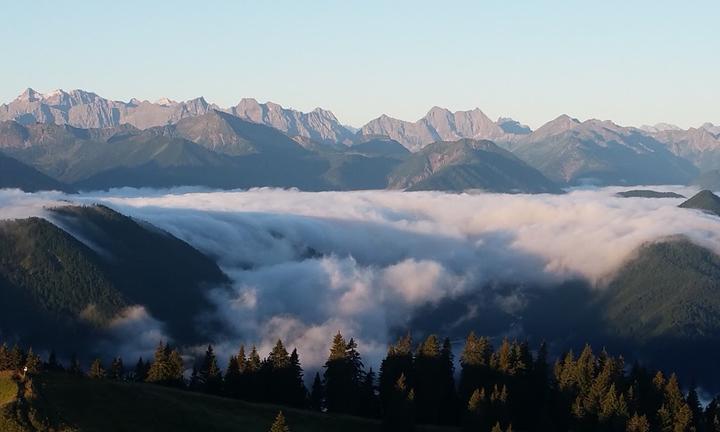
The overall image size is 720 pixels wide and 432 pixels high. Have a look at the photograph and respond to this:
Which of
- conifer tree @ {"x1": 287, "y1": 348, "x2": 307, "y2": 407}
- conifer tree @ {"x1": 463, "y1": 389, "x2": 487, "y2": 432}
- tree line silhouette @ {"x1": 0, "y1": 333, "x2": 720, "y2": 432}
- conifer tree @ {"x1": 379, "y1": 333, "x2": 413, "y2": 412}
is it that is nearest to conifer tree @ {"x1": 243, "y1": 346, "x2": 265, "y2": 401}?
tree line silhouette @ {"x1": 0, "y1": 333, "x2": 720, "y2": 432}

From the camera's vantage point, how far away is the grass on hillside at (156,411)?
10825 cm

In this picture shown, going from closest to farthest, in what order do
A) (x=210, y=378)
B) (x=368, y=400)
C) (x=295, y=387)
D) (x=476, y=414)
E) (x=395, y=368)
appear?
(x=476, y=414)
(x=295, y=387)
(x=210, y=378)
(x=368, y=400)
(x=395, y=368)

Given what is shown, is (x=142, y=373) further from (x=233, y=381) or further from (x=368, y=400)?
(x=368, y=400)

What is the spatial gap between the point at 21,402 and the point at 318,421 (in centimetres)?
3867

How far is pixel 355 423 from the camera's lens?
414 ft

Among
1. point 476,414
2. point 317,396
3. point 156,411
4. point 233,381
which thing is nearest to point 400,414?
point 476,414

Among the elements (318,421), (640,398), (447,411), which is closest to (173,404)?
(318,421)

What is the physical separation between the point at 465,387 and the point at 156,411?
48716mm

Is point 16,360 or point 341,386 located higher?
point 16,360

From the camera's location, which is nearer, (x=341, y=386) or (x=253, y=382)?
(x=253, y=382)

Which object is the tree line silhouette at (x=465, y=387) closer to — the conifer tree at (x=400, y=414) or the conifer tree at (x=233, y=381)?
the conifer tree at (x=233, y=381)

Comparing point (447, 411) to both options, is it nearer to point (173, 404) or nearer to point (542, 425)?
point (542, 425)

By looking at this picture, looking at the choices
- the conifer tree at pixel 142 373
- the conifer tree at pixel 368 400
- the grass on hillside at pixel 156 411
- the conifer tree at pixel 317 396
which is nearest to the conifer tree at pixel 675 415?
the grass on hillside at pixel 156 411

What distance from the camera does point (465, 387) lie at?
465 ft
